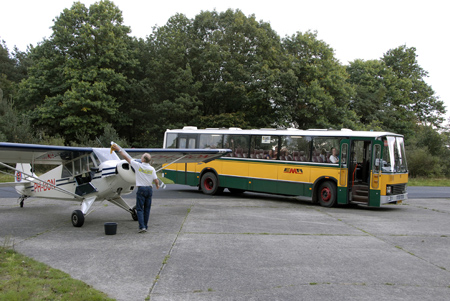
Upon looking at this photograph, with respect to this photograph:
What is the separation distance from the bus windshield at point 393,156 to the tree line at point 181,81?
69.7 feet

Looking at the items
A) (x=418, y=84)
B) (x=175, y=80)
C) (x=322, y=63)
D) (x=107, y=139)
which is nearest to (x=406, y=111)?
(x=418, y=84)

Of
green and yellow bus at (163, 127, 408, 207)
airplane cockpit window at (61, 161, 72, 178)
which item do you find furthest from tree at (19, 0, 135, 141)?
airplane cockpit window at (61, 161, 72, 178)

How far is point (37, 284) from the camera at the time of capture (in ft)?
17.4

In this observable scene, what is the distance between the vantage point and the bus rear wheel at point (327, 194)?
14.3 meters

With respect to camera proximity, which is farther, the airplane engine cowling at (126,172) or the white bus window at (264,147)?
the white bus window at (264,147)

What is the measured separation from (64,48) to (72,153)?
2924 centimetres

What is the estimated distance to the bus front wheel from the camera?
1763cm

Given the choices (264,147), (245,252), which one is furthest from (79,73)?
(245,252)

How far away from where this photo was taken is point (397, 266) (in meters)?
6.72

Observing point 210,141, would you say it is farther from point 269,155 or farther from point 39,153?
point 39,153

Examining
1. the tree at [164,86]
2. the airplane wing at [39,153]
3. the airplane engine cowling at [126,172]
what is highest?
the tree at [164,86]

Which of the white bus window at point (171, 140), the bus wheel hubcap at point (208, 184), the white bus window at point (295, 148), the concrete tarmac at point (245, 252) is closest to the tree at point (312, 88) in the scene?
the white bus window at point (171, 140)

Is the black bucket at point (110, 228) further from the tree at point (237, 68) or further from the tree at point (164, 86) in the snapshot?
the tree at point (237, 68)

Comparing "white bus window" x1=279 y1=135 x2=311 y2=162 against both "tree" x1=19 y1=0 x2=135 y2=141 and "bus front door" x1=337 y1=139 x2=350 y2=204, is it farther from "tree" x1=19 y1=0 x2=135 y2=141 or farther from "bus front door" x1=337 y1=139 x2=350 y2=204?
"tree" x1=19 y1=0 x2=135 y2=141
